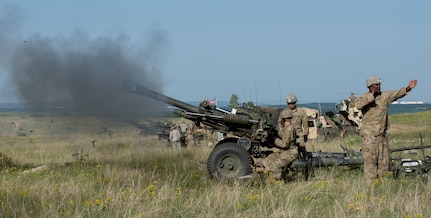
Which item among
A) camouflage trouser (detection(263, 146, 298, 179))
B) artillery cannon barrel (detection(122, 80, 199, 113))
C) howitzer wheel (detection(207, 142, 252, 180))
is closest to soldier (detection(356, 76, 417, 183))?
camouflage trouser (detection(263, 146, 298, 179))

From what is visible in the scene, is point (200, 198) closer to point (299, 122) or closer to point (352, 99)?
point (299, 122)

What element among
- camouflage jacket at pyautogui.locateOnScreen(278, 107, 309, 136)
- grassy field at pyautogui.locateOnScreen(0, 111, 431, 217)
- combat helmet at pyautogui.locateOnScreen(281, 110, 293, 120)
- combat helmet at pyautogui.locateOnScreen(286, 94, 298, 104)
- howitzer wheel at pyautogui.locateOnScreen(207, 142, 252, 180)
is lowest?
grassy field at pyautogui.locateOnScreen(0, 111, 431, 217)

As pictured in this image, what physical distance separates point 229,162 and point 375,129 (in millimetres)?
2597

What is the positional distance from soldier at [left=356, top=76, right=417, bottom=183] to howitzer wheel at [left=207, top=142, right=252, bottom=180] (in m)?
2.07

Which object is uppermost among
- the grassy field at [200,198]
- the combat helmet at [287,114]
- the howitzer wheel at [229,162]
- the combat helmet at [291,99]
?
the combat helmet at [291,99]

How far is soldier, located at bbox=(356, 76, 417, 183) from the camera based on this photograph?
353 inches

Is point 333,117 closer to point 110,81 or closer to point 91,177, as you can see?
point 110,81

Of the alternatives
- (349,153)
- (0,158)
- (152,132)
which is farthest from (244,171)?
(152,132)

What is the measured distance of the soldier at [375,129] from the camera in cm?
898

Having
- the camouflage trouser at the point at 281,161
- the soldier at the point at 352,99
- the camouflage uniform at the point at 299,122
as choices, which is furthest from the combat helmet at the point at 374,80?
the soldier at the point at 352,99

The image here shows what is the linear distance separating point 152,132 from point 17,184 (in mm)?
17291

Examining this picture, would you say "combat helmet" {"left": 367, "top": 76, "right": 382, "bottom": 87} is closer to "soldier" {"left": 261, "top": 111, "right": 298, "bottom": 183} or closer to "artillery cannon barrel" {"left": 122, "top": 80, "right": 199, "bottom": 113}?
"soldier" {"left": 261, "top": 111, "right": 298, "bottom": 183}

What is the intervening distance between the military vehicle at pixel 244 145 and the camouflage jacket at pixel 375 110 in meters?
1.39

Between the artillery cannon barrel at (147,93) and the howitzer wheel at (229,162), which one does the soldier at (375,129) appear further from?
the artillery cannon barrel at (147,93)
